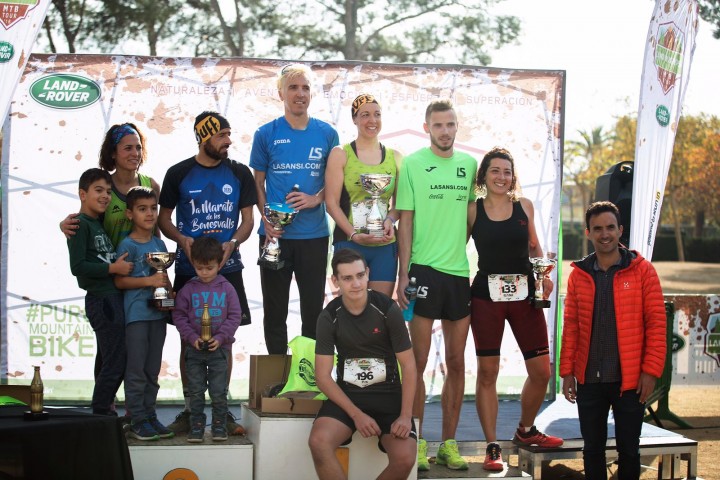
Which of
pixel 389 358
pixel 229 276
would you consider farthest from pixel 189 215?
pixel 389 358

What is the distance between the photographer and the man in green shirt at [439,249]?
4453 millimetres

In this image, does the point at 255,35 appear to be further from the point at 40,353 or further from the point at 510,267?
the point at 510,267

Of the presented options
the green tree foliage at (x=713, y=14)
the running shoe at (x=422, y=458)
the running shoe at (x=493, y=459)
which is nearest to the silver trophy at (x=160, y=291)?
the running shoe at (x=422, y=458)

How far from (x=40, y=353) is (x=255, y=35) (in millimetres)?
12397

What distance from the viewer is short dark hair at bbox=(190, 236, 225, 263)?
4.31 metres

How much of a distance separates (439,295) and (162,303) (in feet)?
4.25

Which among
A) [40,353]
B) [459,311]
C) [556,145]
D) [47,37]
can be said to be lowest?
[40,353]

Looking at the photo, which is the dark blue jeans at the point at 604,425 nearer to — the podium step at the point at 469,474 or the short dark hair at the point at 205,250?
the podium step at the point at 469,474

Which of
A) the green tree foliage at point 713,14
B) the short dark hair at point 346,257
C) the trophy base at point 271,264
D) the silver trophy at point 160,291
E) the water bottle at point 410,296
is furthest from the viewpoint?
the green tree foliage at point 713,14

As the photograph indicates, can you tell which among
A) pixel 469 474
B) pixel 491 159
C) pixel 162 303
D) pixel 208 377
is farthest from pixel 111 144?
pixel 469 474

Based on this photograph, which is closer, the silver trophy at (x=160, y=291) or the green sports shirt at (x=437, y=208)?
the silver trophy at (x=160, y=291)

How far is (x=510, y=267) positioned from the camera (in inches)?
177

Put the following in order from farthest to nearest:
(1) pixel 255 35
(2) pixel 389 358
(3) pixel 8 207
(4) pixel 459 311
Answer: (1) pixel 255 35 < (3) pixel 8 207 < (4) pixel 459 311 < (2) pixel 389 358

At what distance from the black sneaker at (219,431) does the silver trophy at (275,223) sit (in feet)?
2.62
